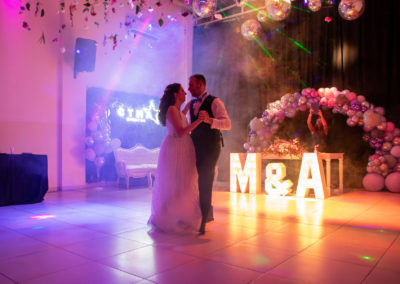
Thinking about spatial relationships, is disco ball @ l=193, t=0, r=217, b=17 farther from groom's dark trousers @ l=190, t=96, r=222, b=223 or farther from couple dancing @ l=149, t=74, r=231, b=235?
groom's dark trousers @ l=190, t=96, r=222, b=223

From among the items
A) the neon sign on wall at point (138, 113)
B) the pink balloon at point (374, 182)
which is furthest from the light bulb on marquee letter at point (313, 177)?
the neon sign on wall at point (138, 113)

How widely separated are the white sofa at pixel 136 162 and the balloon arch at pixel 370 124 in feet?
11.0

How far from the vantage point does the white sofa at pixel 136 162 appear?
23.3 feet

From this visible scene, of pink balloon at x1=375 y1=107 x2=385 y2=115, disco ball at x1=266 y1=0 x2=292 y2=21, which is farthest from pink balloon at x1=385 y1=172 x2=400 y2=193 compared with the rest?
disco ball at x1=266 y1=0 x2=292 y2=21

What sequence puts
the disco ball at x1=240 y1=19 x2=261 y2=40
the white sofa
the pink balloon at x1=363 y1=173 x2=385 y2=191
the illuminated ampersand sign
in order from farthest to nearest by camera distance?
1. the disco ball at x1=240 y1=19 x2=261 y2=40
2. the white sofa
3. the pink balloon at x1=363 y1=173 x2=385 y2=191
4. the illuminated ampersand sign

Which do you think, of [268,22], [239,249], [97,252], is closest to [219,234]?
[239,249]

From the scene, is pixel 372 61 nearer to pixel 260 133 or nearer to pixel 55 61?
pixel 260 133

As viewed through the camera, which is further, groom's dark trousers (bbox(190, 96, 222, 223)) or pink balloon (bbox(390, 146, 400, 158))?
pink balloon (bbox(390, 146, 400, 158))

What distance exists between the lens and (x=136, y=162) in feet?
25.5

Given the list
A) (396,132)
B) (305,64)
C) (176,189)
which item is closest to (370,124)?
(396,132)

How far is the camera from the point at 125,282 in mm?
1983

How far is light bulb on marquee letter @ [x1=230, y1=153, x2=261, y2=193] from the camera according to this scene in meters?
6.37

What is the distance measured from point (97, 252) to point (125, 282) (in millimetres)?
733

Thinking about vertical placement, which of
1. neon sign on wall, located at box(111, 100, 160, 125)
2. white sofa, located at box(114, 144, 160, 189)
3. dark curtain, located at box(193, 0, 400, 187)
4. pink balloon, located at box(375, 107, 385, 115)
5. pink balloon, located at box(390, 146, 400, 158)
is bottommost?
white sofa, located at box(114, 144, 160, 189)
